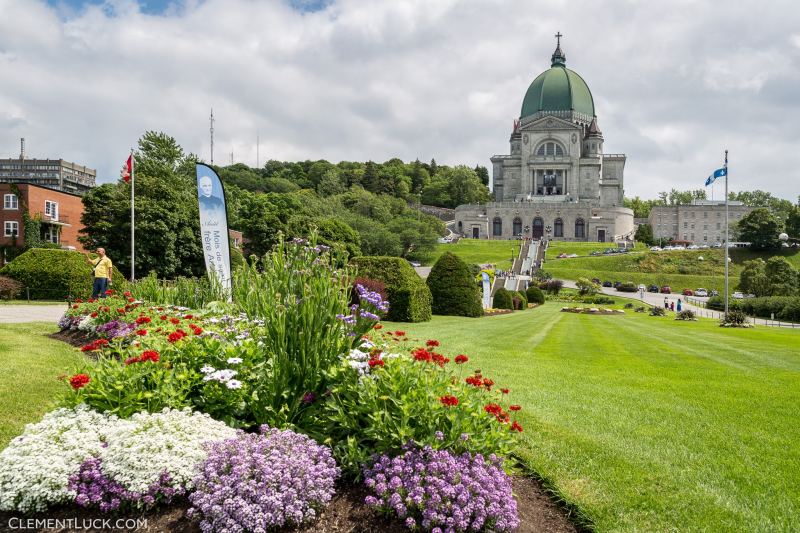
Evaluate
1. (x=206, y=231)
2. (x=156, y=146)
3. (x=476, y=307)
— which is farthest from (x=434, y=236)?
(x=206, y=231)

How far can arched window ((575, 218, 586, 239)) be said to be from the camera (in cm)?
11469

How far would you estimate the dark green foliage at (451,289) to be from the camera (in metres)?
27.5

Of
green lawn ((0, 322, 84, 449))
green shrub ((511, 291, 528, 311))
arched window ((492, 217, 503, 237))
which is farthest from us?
arched window ((492, 217, 503, 237))

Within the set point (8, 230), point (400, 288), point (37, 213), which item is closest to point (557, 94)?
point (37, 213)

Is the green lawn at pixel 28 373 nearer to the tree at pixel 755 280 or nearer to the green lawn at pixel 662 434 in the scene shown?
the green lawn at pixel 662 434

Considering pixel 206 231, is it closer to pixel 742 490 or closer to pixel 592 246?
pixel 742 490

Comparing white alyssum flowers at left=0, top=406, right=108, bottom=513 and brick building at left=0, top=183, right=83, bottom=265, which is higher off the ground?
brick building at left=0, top=183, right=83, bottom=265

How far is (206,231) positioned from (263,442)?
13118mm

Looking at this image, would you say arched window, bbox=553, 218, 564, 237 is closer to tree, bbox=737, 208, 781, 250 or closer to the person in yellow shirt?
tree, bbox=737, 208, 781, 250

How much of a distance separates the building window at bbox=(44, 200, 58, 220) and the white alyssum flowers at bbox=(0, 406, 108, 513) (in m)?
49.5

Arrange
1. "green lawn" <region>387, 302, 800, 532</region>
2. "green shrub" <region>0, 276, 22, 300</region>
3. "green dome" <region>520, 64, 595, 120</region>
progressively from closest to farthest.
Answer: "green lawn" <region>387, 302, 800, 532</region>, "green shrub" <region>0, 276, 22, 300</region>, "green dome" <region>520, 64, 595, 120</region>

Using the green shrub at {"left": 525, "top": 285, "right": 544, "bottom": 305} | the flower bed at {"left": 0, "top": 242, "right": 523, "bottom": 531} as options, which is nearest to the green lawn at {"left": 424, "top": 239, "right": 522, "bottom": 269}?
the green shrub at {"left": 525, "top": 285, "right": 544, "bottom": 305}

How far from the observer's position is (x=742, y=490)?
17.9 feet

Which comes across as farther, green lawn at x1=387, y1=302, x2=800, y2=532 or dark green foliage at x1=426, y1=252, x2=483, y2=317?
dark green foliage at x1=426, y1=252, x2=483, y2=317
